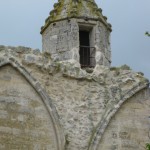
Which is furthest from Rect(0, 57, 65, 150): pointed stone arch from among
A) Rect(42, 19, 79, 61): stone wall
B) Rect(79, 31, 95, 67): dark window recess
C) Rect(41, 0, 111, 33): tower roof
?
Rect(41, 0, 111, 33): tower roof

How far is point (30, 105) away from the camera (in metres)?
12.4

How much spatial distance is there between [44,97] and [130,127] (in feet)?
6.79

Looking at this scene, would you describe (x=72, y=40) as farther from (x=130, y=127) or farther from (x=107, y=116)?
(x=130, y=127)

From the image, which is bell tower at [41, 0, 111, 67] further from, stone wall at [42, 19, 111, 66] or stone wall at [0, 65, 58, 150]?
stone wall at [0, 65, 58, 150]

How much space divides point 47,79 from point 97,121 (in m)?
1.40

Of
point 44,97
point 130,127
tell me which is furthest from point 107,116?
point 44,97

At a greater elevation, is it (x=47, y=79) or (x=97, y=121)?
(x=47, y=79)

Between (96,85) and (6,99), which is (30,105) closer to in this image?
(6,99)

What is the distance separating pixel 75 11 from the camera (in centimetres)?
1427

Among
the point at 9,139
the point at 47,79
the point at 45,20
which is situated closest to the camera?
the point at 9,139

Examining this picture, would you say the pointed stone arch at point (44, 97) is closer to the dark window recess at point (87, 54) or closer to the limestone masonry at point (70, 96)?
the limestone masonry at point (70, 96)

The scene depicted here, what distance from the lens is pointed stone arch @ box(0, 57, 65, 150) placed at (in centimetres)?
1237

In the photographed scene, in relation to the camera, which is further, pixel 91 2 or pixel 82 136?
pixel 91 2

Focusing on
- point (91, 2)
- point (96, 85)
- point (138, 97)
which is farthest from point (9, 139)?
point (91, 2)
